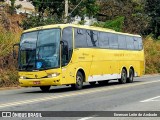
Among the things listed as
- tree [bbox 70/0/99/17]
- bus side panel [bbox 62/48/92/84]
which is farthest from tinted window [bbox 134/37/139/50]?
tree [bbox 70/0/99/17]

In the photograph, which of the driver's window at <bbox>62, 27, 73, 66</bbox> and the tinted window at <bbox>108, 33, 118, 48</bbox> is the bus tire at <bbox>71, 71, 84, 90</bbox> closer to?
the driver's window at <bbox>62, 27, 73, 66</bbox>

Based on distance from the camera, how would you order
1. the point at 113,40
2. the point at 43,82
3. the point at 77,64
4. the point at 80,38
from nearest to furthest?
the point at 43,82 → the point at 77,64 → the point at 80,38 → the point at 113,40

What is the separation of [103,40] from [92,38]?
5.10ft

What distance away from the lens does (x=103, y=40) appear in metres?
24.2

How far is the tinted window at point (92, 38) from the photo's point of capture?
22323 mm

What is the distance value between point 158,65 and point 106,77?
23648 mm

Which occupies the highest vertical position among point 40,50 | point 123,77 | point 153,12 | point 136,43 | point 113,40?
point 153,12

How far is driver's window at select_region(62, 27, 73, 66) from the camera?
19.8 meters

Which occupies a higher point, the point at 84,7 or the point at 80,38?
the point at 84,7

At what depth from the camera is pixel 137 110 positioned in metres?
13.0

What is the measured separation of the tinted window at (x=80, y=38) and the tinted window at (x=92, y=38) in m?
0.49

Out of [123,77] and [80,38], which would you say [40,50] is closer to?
[80,38]

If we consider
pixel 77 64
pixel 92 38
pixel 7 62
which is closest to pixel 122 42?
pixel 92 38

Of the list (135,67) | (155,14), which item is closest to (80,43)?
(135,67)
